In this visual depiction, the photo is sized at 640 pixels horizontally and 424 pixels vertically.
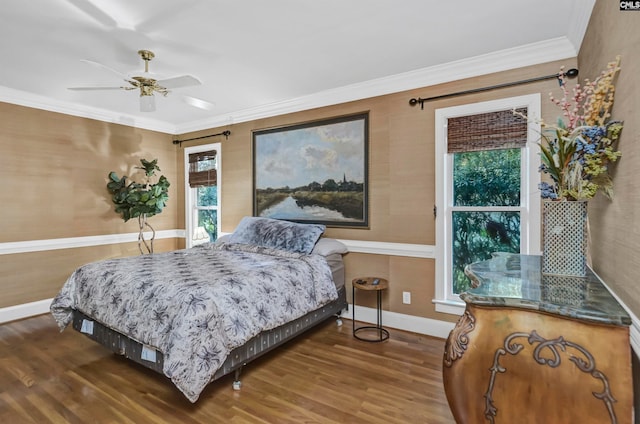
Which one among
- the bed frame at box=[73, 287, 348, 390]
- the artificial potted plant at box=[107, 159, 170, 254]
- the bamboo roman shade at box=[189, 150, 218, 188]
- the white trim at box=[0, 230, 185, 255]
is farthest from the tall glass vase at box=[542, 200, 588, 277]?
the white trim at box=[0, 230, 185, 255]

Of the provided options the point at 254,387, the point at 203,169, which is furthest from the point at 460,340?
the point at 203,169

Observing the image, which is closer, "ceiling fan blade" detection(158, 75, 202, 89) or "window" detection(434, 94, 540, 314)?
"ceiling fan blade" detection(158, 75, 202, 89)

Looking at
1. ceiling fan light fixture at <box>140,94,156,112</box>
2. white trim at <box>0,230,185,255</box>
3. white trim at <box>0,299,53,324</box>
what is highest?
ceiling fan light fixture at <box>140,94,156,112</box>

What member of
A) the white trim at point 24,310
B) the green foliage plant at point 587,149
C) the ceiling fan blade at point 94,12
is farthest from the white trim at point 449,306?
the white trim at point 24,310

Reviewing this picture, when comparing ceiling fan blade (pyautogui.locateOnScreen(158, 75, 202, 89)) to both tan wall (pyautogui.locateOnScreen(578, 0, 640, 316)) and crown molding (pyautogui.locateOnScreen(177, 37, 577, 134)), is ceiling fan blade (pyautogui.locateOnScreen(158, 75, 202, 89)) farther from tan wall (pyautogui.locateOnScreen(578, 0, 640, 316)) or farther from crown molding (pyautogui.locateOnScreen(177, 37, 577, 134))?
tan wall (pyautogui.locateOnScreen(578, 0, 640, 316))

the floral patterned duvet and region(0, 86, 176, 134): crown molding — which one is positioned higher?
region(0, 86, 176, 134): crown molding

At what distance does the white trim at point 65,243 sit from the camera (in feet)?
12.1

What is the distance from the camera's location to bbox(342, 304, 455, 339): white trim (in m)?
3.09

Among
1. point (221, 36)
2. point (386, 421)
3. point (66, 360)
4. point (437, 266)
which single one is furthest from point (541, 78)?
point (66, 360)

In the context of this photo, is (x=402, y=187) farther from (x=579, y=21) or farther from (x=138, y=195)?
(x=138, y=195)

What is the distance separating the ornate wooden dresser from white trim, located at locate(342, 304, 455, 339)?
1.94m

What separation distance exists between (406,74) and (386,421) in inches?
116

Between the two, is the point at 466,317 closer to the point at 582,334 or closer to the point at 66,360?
the point at 582,334

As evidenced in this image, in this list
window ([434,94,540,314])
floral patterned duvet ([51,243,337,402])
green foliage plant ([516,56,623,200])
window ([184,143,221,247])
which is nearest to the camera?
green foliage plant ([516,56,623,200])
